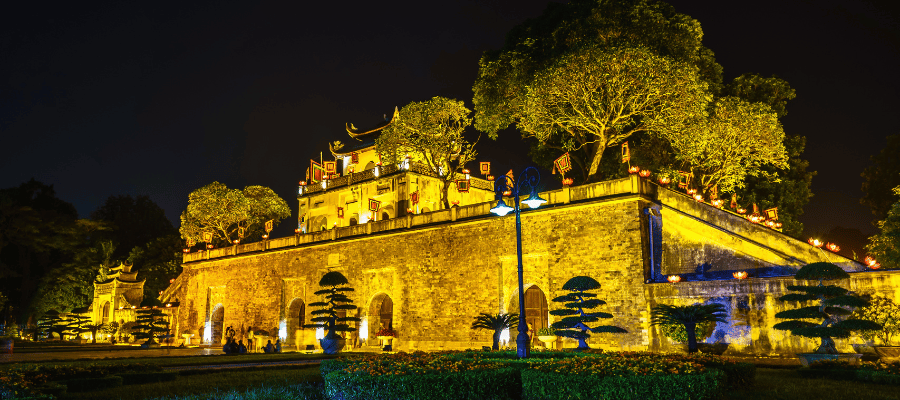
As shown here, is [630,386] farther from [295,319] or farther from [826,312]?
[295,319]

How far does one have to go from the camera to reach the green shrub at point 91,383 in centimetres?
948

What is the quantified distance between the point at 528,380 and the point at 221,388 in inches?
196

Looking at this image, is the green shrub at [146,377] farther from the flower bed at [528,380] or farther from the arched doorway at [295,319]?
the arched doorway at [295,319]

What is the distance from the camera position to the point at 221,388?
9.32 metres

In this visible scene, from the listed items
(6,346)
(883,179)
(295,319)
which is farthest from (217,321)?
(883,179)

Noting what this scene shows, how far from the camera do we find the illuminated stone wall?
51.7ft

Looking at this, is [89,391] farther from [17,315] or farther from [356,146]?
[17,315]

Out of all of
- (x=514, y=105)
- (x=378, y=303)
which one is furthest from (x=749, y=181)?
(x=378, y=303)

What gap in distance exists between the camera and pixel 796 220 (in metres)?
28.3

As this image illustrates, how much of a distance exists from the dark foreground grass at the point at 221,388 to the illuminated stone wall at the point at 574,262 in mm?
9809

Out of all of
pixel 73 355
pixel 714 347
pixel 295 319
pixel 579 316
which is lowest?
pixel 73 355

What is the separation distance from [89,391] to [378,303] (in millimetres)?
15812

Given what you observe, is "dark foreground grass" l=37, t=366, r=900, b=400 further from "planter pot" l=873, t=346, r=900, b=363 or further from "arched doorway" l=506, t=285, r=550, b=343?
"arched doorway" l=506, t=285, r=550, b=343

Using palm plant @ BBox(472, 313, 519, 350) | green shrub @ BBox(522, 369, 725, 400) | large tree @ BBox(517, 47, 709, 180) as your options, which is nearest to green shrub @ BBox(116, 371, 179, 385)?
green shrub @ BBox(522, 369, 725, 400)
